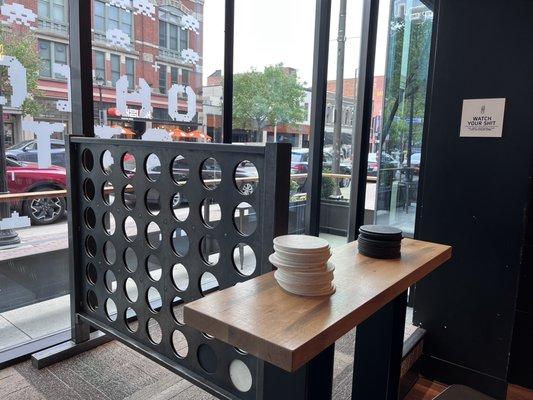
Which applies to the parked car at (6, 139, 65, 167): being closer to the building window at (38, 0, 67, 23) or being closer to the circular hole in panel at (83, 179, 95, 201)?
the circular hole in panel at (83, 179, 95, 201)

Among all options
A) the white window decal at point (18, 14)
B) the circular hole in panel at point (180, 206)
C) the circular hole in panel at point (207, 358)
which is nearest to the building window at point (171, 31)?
the white window decal at point (18, 14)

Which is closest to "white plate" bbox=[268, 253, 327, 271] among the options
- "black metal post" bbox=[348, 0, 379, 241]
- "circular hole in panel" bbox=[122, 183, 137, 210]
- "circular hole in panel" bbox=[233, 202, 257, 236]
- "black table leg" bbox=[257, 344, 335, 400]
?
"black table leg" bbox=[257, 344, 335, 400]

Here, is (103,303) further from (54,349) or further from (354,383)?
(354,383)

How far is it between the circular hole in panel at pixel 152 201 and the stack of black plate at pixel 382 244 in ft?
2.86

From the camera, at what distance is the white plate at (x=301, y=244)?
0.91 meters

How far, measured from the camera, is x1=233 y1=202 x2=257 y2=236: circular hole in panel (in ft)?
4.31

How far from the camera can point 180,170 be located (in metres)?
1.59

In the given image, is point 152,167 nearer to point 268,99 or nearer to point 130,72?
point 130,72

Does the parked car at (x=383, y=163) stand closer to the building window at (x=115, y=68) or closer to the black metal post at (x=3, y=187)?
the building window at (x=115, y=68)

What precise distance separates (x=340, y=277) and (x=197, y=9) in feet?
7.25

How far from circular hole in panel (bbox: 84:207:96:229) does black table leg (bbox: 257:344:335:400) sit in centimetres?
134

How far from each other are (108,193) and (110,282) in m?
0.47

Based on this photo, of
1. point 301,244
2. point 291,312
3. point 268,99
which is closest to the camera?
point 291,312

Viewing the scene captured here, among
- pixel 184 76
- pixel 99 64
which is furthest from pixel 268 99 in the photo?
pixel 99 64
